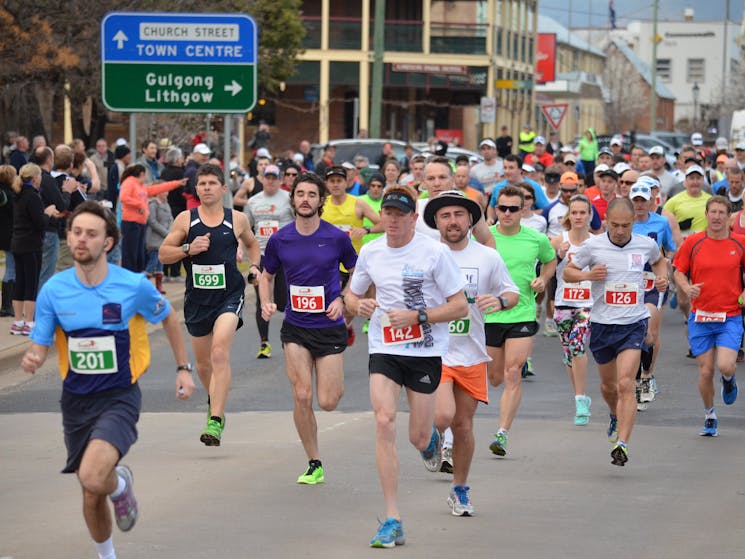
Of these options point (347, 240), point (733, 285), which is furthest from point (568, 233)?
point (347, 240)

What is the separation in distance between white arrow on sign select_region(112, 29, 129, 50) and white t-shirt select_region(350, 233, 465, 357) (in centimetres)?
1220

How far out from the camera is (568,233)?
13.4 metres

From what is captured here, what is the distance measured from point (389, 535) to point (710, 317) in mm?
5030

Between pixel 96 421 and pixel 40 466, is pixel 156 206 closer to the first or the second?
pixel 40 466

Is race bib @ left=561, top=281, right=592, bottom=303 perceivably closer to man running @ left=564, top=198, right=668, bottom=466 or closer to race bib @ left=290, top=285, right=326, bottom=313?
man running @ left=564, top=198, right=668, bottom=466

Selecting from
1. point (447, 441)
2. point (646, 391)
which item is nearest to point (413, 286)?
point (447, 441)

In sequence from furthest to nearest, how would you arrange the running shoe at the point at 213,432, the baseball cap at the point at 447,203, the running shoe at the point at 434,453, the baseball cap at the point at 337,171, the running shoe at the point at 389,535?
the baseball cap at the point at 337,171
the running shoe at the point at 213,432
the running shoe at the point at 434,453
the baseball cap at the point at 447,203
the running shoe at the point at 389,535

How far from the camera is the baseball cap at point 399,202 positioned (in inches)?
317

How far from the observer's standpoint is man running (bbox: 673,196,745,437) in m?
11.9

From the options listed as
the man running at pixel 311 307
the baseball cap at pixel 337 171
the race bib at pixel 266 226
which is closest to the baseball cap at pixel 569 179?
the baseball cap at pixel 337 171

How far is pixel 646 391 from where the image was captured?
13625 millimetres

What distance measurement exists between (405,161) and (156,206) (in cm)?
988

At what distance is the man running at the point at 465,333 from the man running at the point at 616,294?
1.80m

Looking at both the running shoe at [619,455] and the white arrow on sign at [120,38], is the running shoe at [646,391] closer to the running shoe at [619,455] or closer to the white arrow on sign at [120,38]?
the running shoe at [619,455]
